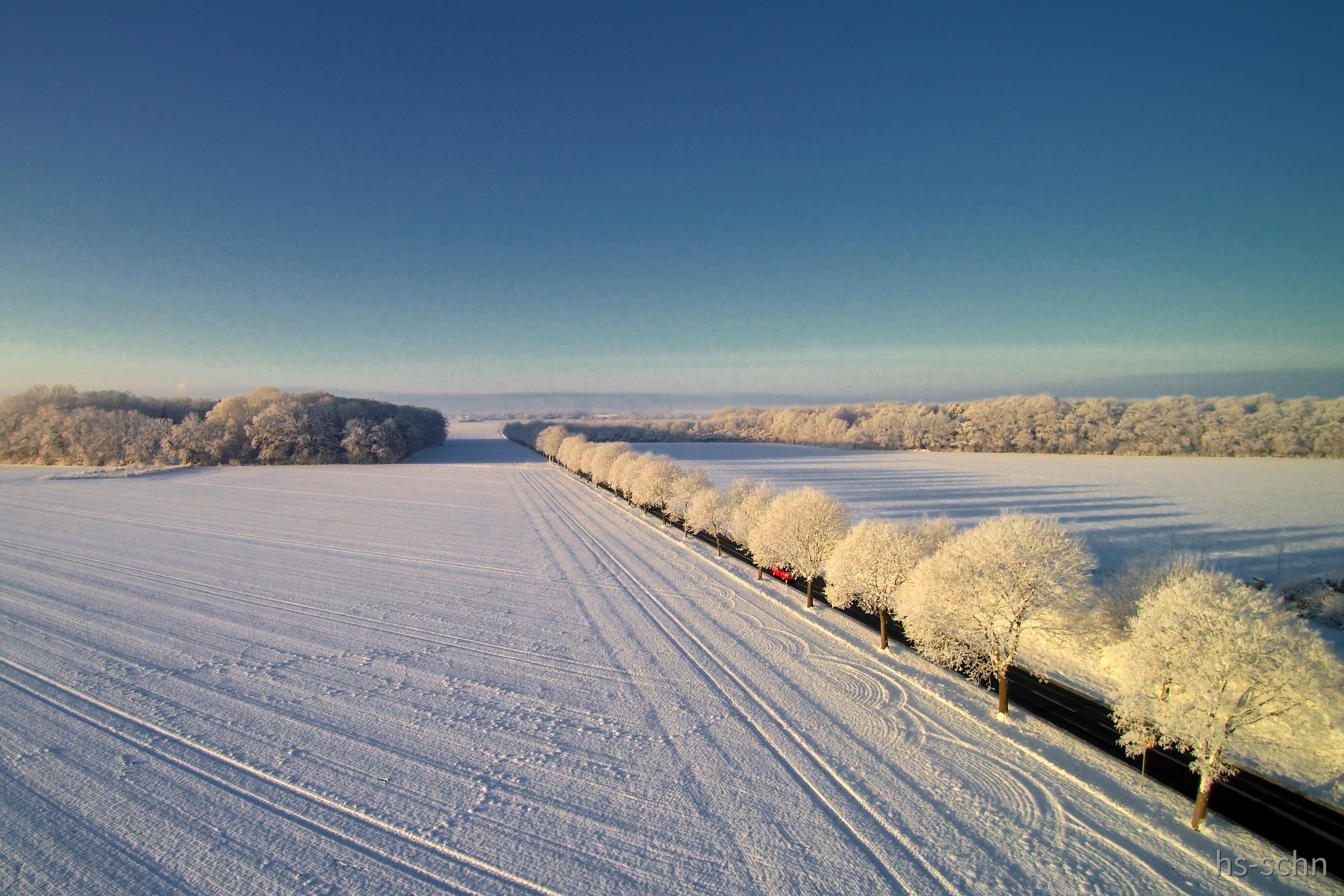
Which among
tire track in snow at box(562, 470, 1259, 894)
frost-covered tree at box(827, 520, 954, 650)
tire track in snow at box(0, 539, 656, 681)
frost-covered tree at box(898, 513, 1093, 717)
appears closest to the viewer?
tire track in snow at box(562, 470, 1259, 894)

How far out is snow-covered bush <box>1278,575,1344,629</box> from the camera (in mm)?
22328

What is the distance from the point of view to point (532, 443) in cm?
17675

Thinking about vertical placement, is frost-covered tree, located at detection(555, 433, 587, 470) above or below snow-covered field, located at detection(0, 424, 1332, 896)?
above

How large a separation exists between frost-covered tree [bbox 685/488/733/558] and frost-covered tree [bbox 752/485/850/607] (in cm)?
881

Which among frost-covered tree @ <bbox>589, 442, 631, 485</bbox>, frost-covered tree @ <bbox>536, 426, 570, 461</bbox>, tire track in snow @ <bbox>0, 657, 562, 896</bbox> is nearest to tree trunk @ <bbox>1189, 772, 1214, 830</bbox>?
tire track in snow @ <bbox>0, 657, 562, 896</bbox>

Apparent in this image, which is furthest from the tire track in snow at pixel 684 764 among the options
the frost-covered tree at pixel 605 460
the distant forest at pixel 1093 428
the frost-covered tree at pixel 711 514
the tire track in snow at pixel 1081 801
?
the distant forest at pixel 1093 428

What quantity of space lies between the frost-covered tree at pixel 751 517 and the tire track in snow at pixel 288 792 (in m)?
21.6

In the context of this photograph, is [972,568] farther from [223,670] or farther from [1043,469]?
[1043,469]

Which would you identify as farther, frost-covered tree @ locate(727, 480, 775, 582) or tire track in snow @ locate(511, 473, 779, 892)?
frost-covered tree @ locate(727, 480, 775, 582)

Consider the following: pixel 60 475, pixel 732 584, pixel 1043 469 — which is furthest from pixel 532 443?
pixel 732 584

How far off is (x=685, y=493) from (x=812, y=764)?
107 ft

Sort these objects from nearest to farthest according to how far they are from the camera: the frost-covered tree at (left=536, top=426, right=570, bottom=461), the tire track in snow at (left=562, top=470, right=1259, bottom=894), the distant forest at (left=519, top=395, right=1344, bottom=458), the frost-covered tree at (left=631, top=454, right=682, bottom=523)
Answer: the tire track in snow at (left=562, top=470, right=1259, bottom=894)
the frost-covered tree at (left=631, top=454, right=682, bottom=523)
the distant forest at (left=519, top=395, right=1344, bottom=458)
the frost-covered tree at (left=536, top=426, right=570, bottom=461)

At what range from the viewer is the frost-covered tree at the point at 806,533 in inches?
1112

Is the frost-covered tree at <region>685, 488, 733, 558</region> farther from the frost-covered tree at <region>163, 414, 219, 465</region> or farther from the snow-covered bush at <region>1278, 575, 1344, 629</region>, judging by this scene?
the frost-covered tree at <region>163, 414, 219, 465</region>
